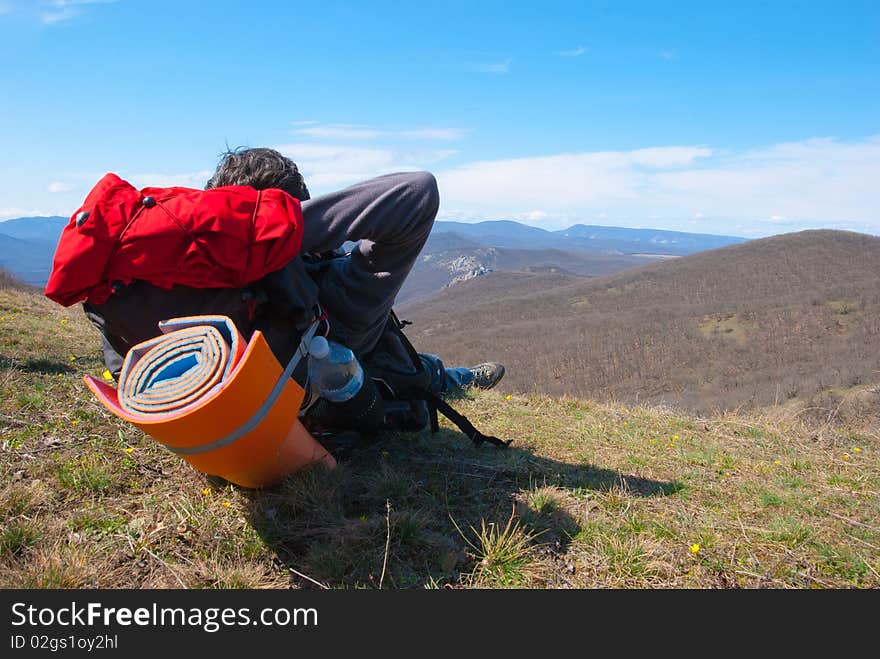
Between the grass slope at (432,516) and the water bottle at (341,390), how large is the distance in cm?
28

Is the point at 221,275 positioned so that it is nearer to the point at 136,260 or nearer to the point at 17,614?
the point at 136,260

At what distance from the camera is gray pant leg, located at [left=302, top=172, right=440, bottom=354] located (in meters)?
2.70

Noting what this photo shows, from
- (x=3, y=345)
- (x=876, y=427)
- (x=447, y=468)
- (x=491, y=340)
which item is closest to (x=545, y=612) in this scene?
(x=447, y=468)

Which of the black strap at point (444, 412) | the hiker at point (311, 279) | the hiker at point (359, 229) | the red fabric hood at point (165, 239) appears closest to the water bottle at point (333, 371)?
the hiker at point (311, 279)

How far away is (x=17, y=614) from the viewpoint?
78.1 inches

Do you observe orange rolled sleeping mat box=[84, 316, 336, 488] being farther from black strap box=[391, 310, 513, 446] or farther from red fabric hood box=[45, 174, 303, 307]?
black strap box=[391, 310, 513, 446]

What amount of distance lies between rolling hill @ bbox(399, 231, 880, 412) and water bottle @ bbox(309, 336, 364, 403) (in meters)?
27.2

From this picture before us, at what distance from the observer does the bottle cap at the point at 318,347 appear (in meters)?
2.77

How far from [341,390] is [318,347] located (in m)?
0.45

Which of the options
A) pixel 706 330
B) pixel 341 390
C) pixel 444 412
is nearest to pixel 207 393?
pixel 341 390

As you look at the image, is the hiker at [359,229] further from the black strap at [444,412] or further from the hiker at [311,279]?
the black strap at [444,412]

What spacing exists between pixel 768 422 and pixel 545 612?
4360 millimetres

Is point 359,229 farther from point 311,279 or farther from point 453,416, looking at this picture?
point 453,416

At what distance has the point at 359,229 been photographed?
2.68 m
